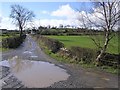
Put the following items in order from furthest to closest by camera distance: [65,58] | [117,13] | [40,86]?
[65,58] < [117,13] < [40,86]

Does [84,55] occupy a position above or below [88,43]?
above

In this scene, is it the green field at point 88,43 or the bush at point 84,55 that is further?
the green field at point 88,43

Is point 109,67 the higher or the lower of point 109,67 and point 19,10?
the lower

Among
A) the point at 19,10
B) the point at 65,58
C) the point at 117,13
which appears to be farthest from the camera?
the point at 19,10

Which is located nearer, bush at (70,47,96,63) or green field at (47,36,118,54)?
bush at (70,47,96,63)

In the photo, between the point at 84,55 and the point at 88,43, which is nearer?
the point at 84,55

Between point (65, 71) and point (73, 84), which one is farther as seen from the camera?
point (65, 71)

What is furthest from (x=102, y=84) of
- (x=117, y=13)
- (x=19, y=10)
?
(x=19, y=10)

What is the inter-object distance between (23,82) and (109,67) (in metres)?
7.50

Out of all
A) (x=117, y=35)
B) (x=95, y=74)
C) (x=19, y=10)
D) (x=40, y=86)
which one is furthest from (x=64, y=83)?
(x=19, y=10)

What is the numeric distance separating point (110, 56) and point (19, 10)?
56.3 meters

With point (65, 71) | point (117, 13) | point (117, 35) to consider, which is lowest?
point (65, 71)

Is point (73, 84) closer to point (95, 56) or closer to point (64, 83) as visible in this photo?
point (64, 83)

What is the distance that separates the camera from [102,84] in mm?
12109
